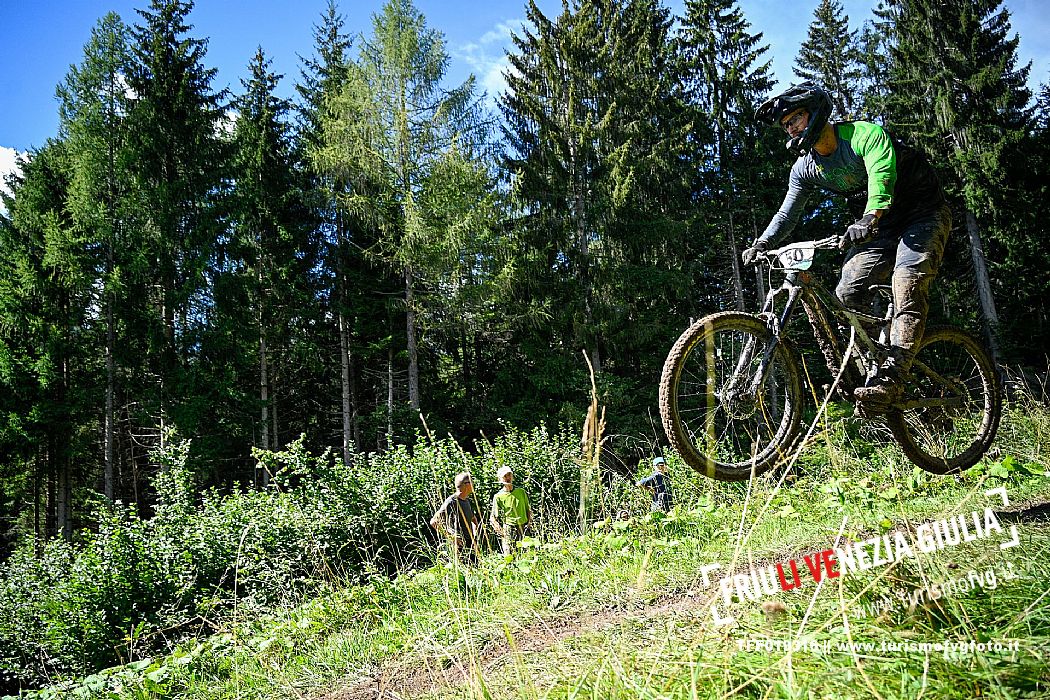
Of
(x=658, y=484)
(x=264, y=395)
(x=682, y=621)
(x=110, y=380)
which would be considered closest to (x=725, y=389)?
(x=682, y=621)

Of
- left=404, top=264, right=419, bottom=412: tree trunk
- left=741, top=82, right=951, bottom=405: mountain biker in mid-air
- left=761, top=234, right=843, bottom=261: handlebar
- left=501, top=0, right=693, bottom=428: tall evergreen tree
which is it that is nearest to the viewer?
left=761, top=234, right=843, bottom=261: handlebar

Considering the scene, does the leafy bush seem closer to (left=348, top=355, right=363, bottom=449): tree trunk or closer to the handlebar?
the handlebar

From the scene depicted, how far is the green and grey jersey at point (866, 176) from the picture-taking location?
3.00 meters

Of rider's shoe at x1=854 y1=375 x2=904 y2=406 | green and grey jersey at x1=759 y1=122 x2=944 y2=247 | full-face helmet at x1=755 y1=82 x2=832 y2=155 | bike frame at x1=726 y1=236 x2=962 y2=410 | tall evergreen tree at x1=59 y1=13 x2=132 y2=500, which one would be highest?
tall evergreen tree at x1=59 y1=13 x2=132 y2=500

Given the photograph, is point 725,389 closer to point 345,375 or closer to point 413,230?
point 413,230

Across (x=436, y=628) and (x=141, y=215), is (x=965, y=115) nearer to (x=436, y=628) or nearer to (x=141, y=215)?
(x=436, y=628)

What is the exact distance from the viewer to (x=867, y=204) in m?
3.02

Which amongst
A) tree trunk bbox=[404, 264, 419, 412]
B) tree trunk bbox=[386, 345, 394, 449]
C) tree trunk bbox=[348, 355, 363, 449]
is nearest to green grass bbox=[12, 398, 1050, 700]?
tree trunk bbox=[386, 345, 394, 449]

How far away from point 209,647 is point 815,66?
3092 cm

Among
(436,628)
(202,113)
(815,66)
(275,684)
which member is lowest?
(275,684)

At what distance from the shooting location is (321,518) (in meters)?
8.91

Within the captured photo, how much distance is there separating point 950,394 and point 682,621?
2.61 m

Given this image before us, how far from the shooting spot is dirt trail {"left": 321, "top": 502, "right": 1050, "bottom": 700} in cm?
234

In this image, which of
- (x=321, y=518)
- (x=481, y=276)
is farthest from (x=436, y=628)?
(x=481, y=276)
